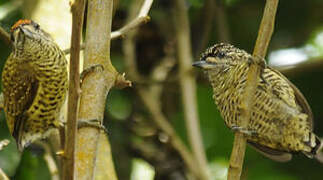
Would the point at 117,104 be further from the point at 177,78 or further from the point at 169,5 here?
the point at 169,5

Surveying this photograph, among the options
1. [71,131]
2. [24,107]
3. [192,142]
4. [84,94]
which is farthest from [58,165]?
[71,131]

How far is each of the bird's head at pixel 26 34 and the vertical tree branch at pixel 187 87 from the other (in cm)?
106

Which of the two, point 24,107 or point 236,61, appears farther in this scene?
point 24,107

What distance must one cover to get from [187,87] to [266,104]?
1098 millimetres

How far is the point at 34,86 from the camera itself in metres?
3.56

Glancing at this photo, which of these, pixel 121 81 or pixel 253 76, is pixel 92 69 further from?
pixel 253 76

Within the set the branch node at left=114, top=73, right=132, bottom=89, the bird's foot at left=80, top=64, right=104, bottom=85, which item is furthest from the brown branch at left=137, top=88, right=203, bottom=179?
the bird's foot at left=80, top=64, right=104, bottom=85

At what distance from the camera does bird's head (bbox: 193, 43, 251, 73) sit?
3.25 meters

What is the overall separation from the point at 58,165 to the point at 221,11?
1683 mm

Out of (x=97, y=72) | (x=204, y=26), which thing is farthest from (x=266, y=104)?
(x=204, y=26)

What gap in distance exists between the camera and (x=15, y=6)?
14.0 feet

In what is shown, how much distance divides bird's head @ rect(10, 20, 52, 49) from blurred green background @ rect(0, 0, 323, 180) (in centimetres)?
82

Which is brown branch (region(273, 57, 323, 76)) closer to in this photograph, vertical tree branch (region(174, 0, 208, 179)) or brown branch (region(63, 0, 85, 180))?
vertical tree branch (region(174, 0, 208, 179))

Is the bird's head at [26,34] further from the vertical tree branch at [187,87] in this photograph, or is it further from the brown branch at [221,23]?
the brown branch at [221,23]
